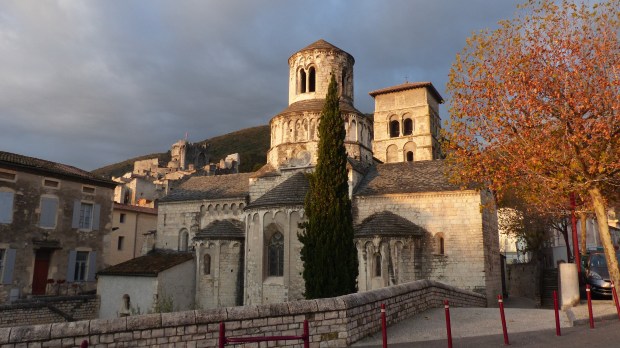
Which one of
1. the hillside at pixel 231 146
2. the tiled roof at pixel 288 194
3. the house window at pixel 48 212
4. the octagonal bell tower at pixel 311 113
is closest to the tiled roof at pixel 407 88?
the octagonal bell tower at pixel 311 113

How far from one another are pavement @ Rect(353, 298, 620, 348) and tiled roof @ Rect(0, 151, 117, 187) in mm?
23219

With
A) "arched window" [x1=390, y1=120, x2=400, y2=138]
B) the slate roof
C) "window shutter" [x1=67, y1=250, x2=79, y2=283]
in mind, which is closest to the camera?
the slate roof

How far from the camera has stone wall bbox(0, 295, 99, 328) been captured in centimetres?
2186

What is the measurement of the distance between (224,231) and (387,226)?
Answer: 9.84m

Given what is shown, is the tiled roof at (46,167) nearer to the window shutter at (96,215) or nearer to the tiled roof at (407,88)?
the window shutter at (96,215)

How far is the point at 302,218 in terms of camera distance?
21.6m

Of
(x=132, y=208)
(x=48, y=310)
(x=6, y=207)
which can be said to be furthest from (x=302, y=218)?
(x=132, y=208)

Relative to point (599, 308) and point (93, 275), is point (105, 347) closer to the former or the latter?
point (599, 308)

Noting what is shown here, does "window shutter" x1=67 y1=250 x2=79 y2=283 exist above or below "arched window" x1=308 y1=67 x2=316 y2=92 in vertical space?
below

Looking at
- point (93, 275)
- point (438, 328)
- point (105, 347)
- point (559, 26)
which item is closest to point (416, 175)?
point (559, 26)

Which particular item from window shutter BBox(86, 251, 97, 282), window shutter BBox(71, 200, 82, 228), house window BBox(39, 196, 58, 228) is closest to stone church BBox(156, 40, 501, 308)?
window shutter BBox(86, 251, 97, 282)

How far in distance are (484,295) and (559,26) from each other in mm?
12070

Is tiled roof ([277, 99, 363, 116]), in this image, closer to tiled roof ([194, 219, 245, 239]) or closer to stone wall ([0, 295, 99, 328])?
tiled roof ([194, 219, 245, 239])

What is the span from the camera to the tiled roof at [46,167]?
966 inches
